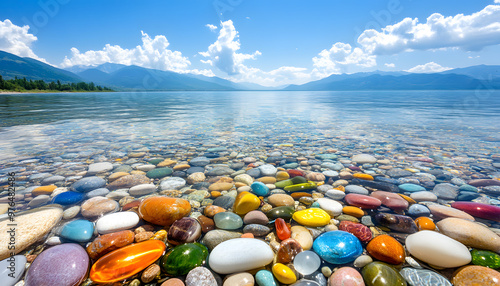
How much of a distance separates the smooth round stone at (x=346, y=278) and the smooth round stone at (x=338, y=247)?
19 cm

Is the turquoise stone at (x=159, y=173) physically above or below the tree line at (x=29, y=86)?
below

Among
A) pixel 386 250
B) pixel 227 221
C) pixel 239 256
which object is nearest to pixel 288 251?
pixel 239 256

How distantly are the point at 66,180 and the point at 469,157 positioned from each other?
11064 mm

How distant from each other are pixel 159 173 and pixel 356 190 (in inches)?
176

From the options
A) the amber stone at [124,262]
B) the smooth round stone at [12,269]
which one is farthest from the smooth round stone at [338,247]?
the smooth round stone at [12,269]

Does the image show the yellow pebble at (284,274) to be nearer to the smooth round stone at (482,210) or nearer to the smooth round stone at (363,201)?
the smooth round stone at (363,201)

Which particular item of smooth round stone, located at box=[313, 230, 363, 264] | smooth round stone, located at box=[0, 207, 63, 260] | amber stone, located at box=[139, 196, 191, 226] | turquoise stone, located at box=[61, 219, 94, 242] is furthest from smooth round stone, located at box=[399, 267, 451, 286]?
smooth round stone, located at box=[0, 207, 63, 260]

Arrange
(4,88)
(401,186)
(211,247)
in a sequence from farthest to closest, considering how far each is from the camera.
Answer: (4,88)
(401,186)
(211,247)

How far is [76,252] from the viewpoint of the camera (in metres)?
2.29

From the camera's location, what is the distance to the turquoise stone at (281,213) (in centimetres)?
323

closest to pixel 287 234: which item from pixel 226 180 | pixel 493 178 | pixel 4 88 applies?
pixel 226 180

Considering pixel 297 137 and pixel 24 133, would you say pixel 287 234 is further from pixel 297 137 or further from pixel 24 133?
pixel 24 133

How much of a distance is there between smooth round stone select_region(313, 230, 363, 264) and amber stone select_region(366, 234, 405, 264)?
0.45ft

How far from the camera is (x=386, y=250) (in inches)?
94.0
